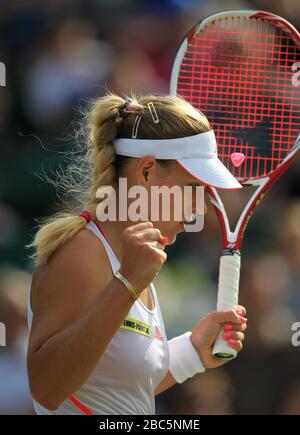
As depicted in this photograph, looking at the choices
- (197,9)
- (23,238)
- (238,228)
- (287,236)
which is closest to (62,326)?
(238,228)

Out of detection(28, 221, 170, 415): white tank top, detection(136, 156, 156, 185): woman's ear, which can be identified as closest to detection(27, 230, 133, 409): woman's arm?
detection(28, 221, 170, 415): white tank top

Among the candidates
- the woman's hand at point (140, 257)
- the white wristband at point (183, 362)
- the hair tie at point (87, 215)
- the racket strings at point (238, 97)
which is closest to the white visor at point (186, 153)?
the hair tie at point (87, 215)

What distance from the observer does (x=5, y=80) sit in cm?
400

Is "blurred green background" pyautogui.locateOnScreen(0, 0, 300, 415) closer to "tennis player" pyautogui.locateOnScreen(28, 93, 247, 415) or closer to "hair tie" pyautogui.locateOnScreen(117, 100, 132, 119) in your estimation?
"tennis player" pyautogui.locateOnScreen(28, 93, 247, 415)

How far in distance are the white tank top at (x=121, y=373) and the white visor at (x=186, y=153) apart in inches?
8.1

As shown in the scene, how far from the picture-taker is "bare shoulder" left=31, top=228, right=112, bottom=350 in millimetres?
1722

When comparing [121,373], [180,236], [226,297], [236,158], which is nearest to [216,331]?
[226,297]

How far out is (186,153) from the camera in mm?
1972

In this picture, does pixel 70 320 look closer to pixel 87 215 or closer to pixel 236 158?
pixel 87 215

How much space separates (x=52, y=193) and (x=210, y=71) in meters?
1.06

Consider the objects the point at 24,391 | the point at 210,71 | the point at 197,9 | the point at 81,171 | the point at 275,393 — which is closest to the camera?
the point at 81,171

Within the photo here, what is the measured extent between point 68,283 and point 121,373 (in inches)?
10.2

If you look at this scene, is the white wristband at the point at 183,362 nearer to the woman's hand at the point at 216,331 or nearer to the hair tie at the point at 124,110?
the woman's hand at the point at 216,331
